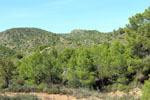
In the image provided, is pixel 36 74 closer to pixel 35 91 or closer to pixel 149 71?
pixel 35 91

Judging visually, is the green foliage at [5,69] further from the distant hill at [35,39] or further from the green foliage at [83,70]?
the distant hill at [35,39]

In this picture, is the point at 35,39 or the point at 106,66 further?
the point at 35,39

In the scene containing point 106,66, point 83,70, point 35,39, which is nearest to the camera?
point 106,66

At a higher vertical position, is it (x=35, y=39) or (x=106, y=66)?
(x=35, y=39)

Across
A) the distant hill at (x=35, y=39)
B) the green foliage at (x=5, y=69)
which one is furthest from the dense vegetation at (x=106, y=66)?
the distant hill at (x=35, y=39)

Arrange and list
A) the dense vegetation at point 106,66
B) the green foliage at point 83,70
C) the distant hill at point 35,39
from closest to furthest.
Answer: the dense vegetation at point 106,66, the green foliage at point 83,70, the distant hill at point 35,39

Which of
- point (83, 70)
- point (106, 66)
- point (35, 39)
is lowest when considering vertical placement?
point (83, 70)

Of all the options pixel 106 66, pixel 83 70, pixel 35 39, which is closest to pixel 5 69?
pixel 83 70

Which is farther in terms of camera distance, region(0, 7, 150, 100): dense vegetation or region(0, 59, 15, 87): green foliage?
region(0, 59, 15, 87): green foliage

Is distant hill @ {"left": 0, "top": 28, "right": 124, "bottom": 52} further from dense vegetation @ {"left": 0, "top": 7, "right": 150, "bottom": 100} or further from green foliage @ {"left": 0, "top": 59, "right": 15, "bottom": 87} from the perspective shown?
green foliage @ {"left": 0, "top": 59, "right": 15, "bottom": 87}

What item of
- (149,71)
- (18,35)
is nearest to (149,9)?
(149,71)

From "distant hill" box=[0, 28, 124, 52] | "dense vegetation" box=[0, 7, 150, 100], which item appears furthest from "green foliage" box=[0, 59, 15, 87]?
"distant hill" box=[0, 28, 124, 52]

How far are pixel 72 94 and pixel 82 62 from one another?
1084cm

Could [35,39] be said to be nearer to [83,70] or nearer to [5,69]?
[5,69]
